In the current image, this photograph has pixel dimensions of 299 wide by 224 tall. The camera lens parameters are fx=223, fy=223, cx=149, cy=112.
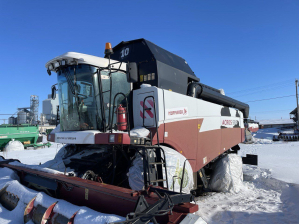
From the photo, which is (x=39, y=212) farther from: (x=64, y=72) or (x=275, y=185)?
(x=275, y=185)

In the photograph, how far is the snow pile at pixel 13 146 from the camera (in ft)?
48.9

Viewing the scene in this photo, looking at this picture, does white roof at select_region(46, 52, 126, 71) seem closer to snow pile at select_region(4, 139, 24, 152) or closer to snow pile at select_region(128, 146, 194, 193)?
snow pile at select_region(128, 146, 194, 193)

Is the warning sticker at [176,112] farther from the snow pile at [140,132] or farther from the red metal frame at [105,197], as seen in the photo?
the red metal frame at [105,197]

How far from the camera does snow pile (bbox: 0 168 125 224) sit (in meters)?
2.18

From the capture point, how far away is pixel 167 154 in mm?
3768

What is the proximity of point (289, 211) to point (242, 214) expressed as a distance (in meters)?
0.97

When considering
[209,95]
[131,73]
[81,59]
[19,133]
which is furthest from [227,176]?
[19,133]

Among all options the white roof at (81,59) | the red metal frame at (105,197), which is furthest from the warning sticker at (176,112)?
the red metal frame at (105,197)

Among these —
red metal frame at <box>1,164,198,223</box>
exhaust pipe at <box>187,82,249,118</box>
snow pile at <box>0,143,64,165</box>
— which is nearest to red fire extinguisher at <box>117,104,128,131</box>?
red metal frame at <box>1,164,198,223</box>

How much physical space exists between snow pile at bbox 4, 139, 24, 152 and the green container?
0.58 meters

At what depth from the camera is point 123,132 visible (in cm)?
359

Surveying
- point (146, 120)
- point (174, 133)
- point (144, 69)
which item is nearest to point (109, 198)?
point (146, 120)

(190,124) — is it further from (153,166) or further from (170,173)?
(153,166)

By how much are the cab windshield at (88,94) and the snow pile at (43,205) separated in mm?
1316
